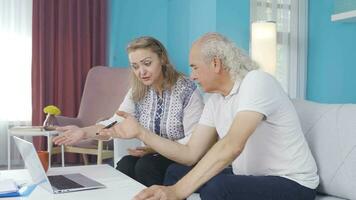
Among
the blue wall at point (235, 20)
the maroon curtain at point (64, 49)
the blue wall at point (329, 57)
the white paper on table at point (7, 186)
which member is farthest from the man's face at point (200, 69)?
the maroon curtain at point (64, 49)

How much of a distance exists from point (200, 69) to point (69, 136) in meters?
0.69

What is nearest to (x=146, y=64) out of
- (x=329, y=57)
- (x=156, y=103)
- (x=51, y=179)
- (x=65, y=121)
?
(x=156, y=103)

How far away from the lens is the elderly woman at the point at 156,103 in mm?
2016

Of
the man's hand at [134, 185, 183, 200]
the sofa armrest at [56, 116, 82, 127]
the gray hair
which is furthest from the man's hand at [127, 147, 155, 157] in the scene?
the sofa armrest at [56, 116, 82, 127]

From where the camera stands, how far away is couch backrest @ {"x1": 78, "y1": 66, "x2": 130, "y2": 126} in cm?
399

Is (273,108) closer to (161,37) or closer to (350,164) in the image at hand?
(350,164)

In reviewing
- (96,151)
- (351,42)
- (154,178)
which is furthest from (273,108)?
(351,42)

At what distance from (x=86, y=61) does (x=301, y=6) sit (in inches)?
89.3

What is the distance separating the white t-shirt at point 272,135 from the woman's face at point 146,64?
563 millimetres

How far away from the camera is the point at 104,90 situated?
4.06m

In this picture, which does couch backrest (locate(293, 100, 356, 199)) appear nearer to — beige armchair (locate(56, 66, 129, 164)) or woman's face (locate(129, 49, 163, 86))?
woman's face (locate(129, 49, 163, 86))

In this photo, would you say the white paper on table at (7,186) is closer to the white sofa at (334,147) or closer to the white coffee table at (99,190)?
the white coffee table at (99,190)

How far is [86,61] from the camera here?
4402 mm

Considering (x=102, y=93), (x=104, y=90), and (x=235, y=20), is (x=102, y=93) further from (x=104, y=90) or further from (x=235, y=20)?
(x=235, y=20)
